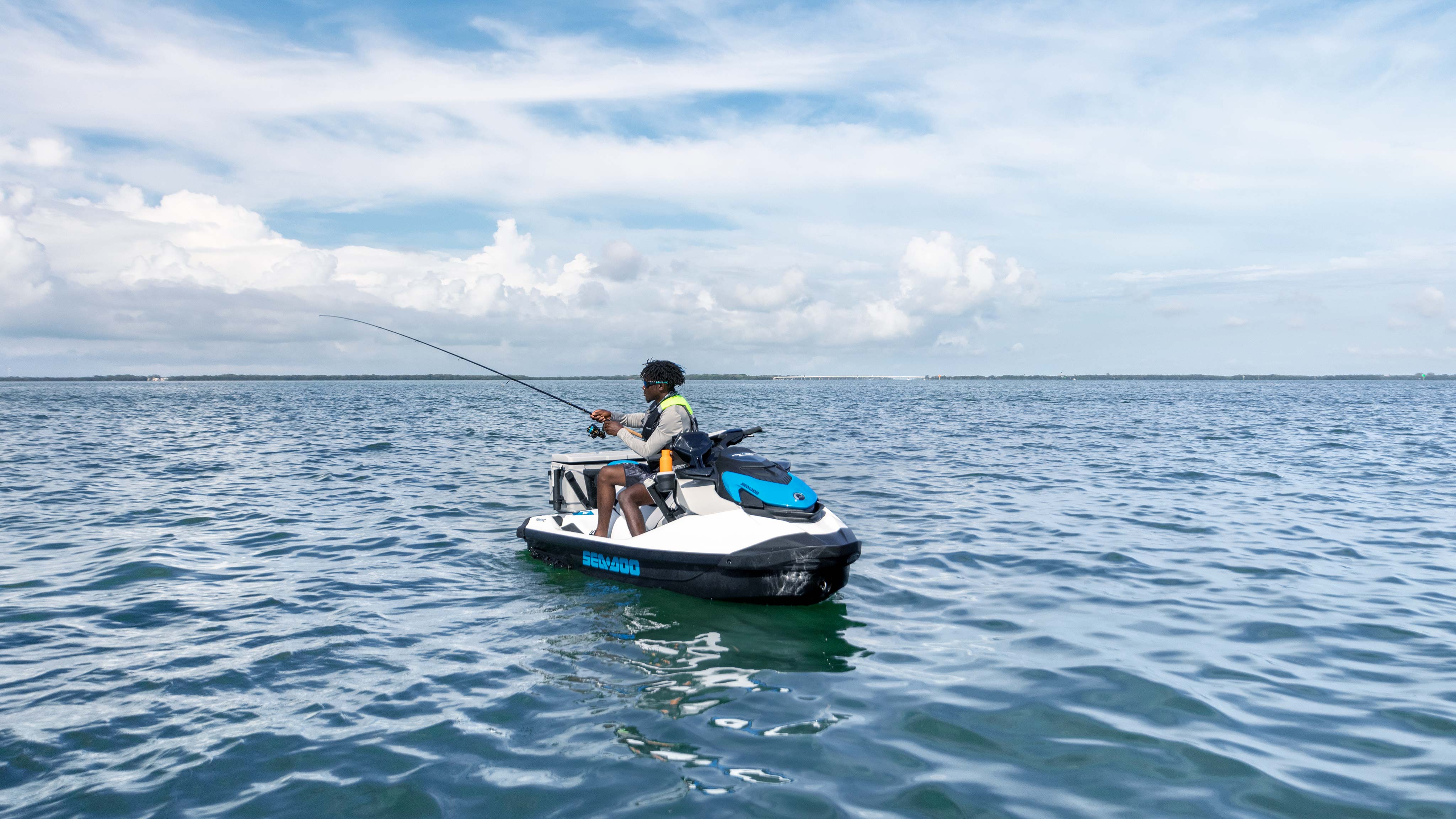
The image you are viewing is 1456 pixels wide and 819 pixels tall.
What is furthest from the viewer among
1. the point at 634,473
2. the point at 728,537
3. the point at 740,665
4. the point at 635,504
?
the point at 634,473

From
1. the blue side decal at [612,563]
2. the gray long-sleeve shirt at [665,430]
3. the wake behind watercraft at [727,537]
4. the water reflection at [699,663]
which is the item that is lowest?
the water reflection at [699,663]

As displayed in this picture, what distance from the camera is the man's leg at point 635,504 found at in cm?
818

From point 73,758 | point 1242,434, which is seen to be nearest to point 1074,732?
point 73,758

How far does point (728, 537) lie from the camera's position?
24.2 feet

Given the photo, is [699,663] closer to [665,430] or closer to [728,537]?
[728,537]

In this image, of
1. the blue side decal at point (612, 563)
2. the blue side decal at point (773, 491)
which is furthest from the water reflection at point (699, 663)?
the blue side decal at point (773, 491)

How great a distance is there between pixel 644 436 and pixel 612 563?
139cm

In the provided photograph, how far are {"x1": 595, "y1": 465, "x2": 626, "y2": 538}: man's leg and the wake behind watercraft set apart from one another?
88mm

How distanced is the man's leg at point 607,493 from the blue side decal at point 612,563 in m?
0.24

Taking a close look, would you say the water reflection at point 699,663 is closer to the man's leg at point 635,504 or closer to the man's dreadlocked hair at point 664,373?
the man's leg at point 635,504

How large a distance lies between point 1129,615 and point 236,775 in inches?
276

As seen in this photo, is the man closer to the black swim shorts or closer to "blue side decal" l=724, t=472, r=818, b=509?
the black swim shorts

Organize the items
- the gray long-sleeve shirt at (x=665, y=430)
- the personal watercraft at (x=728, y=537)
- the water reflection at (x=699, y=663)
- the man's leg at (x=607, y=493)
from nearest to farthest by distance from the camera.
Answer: the water reflection at (x=699, y=663) → the personal watercraft at (x=728, y=537) → the gray long-sleeve shirt at (x=665, y=430) → the man's leg at (x=607, y=493)

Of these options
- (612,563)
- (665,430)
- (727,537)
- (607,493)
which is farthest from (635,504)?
(727,537)
